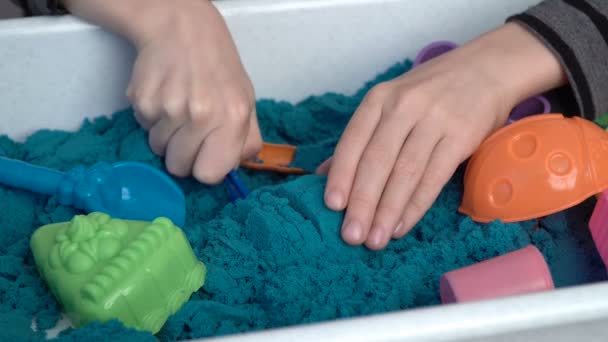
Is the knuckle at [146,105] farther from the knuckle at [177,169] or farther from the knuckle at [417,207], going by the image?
→ the knuckle at [417,207]

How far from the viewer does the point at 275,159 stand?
839 mm

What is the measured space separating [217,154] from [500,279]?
1.06ft

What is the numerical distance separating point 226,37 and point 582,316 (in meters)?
0.51

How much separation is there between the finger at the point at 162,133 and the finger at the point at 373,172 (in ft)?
0.70

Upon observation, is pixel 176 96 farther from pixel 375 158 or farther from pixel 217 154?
pixel 375 158

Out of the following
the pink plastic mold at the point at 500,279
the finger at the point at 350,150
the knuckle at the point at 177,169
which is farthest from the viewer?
the knuckle at the point at 177,169

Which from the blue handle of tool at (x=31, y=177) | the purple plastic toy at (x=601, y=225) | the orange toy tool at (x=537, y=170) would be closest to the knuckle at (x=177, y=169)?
the blue handle of tool at (x=31, y=177)

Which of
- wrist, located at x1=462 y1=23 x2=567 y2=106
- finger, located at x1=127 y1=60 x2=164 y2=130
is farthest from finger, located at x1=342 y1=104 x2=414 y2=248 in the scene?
finger, located at x1=127 y1=60 x2=164 y2=130

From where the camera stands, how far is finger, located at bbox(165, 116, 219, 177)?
0.71m

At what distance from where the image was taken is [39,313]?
2.04 feet

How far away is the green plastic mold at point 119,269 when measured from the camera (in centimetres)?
56

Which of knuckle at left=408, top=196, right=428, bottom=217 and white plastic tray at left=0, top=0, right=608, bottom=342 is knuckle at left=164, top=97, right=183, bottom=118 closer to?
white plastic tray at left=0, top=0, right=608, bottom=342

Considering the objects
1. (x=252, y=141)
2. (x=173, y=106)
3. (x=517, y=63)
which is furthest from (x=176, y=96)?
(x=517, y=63)

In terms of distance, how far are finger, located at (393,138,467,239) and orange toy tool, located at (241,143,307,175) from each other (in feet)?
0.64
